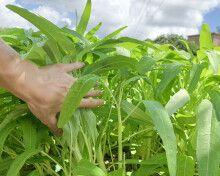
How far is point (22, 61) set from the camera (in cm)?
101

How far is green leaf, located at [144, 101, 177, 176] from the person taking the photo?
2.61ft

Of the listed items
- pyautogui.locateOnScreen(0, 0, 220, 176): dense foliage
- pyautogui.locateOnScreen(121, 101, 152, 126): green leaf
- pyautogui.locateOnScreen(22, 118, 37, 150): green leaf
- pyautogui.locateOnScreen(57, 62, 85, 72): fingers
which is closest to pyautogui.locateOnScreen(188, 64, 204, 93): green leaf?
pyautogui.locateOnScreen(0, 0, 220, 176): dense foliage

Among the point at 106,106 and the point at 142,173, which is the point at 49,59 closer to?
the point at 106,106

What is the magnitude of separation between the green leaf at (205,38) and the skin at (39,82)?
1.36 ft

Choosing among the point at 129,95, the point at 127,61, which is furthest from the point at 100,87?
the point at 127,61

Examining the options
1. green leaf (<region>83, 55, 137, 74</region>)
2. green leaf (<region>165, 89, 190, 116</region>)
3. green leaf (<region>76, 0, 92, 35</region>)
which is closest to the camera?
green leaf (<region>165, 89, 190, 116</region>)

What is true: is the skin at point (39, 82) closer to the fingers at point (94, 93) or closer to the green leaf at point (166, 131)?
the fingers at point (94, 93)

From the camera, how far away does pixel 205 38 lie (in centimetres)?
132

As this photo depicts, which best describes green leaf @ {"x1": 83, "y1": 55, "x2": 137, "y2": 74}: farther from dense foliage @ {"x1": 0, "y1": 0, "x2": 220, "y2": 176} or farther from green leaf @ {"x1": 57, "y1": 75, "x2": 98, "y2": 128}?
green leaf @ {"x1": 57, "y1": 75, "x2": 98, "y2": 128}

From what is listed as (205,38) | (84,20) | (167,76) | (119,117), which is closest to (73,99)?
(119,117)

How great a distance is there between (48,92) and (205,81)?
368 millimetres

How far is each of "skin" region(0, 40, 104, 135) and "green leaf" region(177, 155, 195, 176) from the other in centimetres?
22

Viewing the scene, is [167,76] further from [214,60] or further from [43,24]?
[43,24]

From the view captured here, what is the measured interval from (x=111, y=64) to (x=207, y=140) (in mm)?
278
